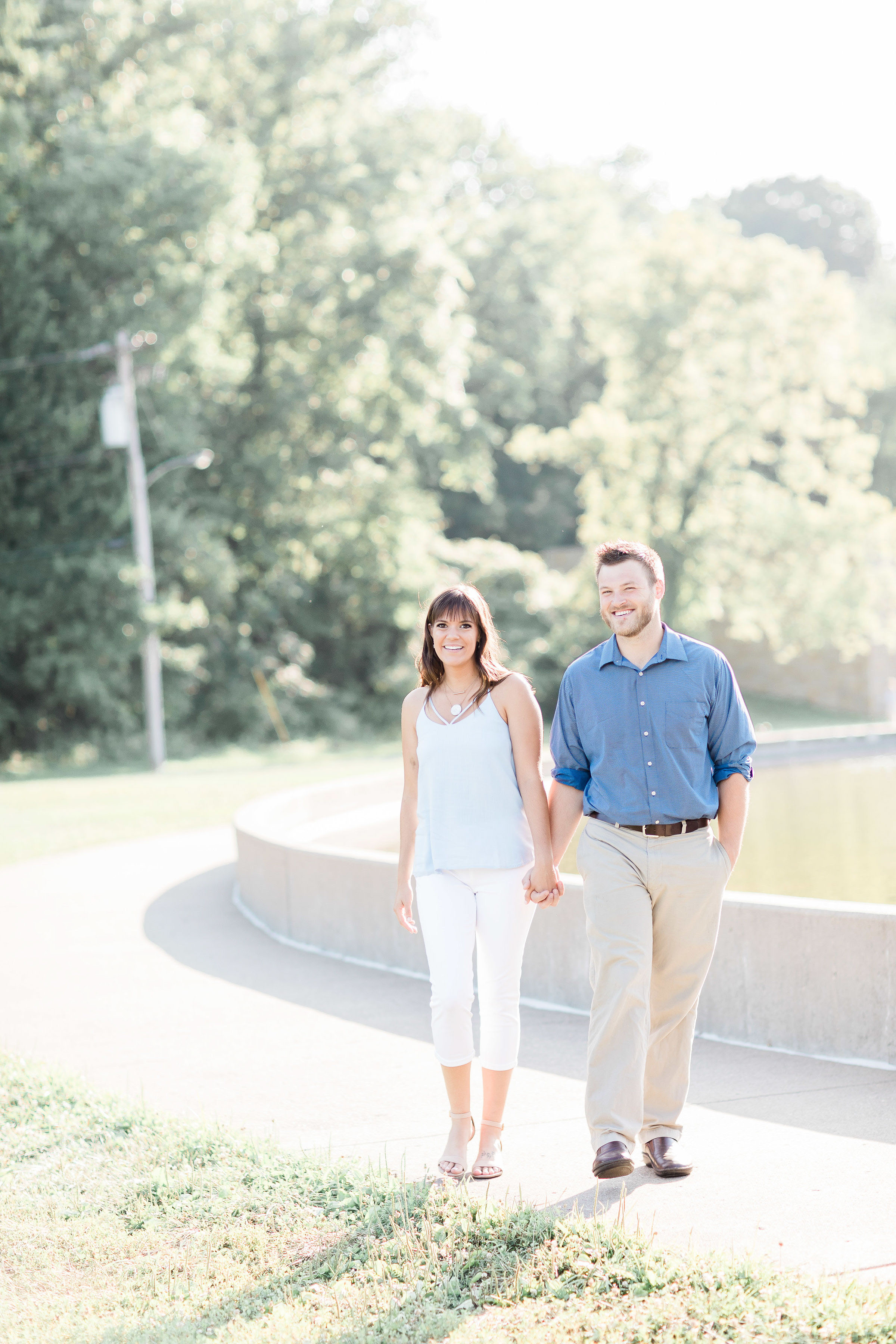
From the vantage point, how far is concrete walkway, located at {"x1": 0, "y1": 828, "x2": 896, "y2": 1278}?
4199 millimetres

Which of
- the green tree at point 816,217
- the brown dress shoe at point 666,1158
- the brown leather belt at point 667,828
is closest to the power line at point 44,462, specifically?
the brown leather belt at point 667,828

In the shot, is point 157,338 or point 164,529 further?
point 164,529

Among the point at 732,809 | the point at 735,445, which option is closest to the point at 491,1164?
the point at 732,809

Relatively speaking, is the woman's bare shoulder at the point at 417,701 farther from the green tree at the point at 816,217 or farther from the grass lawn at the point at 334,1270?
the green tree at the point at 816,217

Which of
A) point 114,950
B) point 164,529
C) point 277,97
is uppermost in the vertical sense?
point 277,97

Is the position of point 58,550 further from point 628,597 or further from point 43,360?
point 628,597

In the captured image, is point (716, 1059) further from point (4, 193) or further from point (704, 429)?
point (704, 429)

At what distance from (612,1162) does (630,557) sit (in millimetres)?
1878

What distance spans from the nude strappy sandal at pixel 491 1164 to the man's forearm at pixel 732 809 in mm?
1173

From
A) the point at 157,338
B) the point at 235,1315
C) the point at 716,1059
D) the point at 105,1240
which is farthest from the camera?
the point at 157,338

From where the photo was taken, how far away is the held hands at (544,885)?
4637mm

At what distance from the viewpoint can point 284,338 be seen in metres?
36.4

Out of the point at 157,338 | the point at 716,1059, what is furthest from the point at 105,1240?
the point at 157,338

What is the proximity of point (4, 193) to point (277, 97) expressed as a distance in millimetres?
8724
